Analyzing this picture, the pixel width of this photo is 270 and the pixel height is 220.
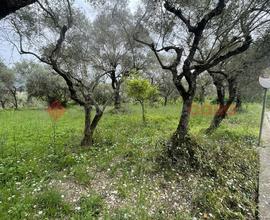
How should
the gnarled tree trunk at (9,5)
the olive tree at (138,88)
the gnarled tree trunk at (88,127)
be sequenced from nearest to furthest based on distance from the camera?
the gnarled tree trunk at (9,5), the gnarled tree trunk at (88,127), the olive tree at (138,88)

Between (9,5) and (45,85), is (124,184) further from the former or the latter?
(45,85)

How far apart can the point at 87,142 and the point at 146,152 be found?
7.48ft

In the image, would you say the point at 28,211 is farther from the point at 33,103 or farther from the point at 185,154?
the point at 33,103

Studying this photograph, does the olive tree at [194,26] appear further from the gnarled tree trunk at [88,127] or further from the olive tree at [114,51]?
the olive tree at [114,51]

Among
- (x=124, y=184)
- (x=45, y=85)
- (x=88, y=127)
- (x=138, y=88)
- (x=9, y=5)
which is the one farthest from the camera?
(x=45, y=85)

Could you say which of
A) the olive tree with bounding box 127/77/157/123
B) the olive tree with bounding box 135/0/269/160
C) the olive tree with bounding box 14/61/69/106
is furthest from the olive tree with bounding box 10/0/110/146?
the olive tree with bounding box 14/61/69/106

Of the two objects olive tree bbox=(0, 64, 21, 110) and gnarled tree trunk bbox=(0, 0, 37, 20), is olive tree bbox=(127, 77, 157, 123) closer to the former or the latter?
gnarled tree trunk bbox=(0, 0, 37, 20)

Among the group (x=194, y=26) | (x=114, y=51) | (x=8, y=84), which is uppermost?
(x=114, y=51)

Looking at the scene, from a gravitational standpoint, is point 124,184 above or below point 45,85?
below

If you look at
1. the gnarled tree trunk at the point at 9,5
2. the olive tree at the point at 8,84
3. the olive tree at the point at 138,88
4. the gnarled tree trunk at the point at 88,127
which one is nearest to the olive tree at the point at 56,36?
the gnarled tree trunk at the point at 88,127

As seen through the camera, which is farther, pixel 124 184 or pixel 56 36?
pixel 56 36

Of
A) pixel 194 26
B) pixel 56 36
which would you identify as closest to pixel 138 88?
pixel 56 36

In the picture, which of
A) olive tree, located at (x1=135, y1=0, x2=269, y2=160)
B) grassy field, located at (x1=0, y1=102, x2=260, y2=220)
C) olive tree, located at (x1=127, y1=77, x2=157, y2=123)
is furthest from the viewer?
olive tree, located at (x1=127, y1=77, x2=157, y2=123)

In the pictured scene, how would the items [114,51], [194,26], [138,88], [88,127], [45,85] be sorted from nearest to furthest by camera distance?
[194,26], [88,127], [138,88], [114,51], [45,85]
